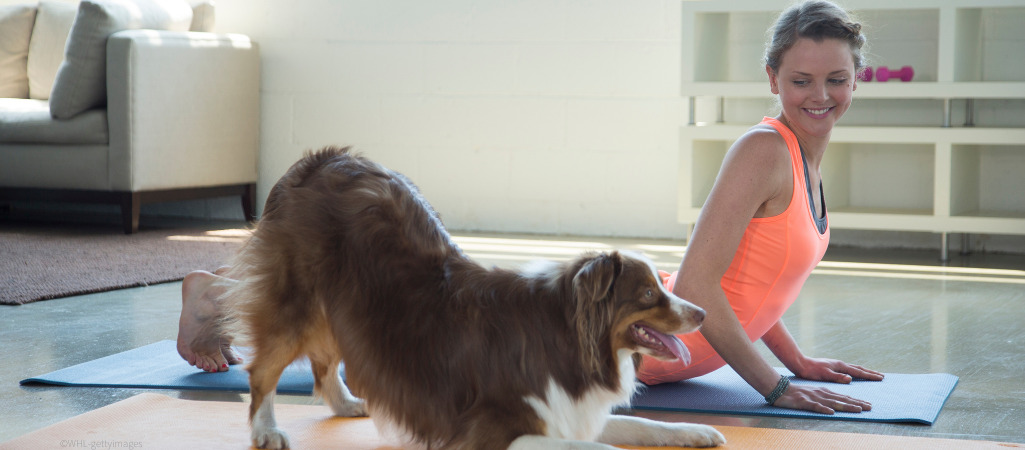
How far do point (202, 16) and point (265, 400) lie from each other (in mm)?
4749

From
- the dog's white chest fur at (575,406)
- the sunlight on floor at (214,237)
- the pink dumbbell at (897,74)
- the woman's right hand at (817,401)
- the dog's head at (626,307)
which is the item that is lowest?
the woman's right hand at (817,401)

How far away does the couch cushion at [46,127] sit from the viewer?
5.72 meters

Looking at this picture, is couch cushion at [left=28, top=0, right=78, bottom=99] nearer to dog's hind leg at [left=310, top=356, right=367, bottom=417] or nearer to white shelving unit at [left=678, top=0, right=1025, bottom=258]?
white shelving unit at [left=678, top=0, right=1025, bottom=258]

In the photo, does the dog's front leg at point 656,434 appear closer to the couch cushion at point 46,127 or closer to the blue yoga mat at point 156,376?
the blue yoga mat at point 156,376

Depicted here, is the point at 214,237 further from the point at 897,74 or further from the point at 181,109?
the point at 897,74

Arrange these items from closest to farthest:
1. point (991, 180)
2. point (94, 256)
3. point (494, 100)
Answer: point (94, 256)
point (991, 180)
point (494, 100)

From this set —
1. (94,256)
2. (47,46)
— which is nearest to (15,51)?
(47,46)

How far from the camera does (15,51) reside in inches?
262

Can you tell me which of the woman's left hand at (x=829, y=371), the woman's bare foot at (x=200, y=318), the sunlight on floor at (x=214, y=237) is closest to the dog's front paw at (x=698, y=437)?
the woman's left hand at (x=829, y=371)

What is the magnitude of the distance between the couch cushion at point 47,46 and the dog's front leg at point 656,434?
5393mm

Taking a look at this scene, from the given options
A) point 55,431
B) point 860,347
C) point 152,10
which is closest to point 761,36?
point 860,347

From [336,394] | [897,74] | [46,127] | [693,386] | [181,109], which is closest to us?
[336,394]

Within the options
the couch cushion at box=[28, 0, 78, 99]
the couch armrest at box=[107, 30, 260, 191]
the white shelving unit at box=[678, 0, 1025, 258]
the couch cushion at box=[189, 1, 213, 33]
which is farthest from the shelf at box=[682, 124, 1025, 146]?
the couch cushion at box=[28, 0, 78, 99]

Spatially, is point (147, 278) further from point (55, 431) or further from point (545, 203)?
point (545, 203)
